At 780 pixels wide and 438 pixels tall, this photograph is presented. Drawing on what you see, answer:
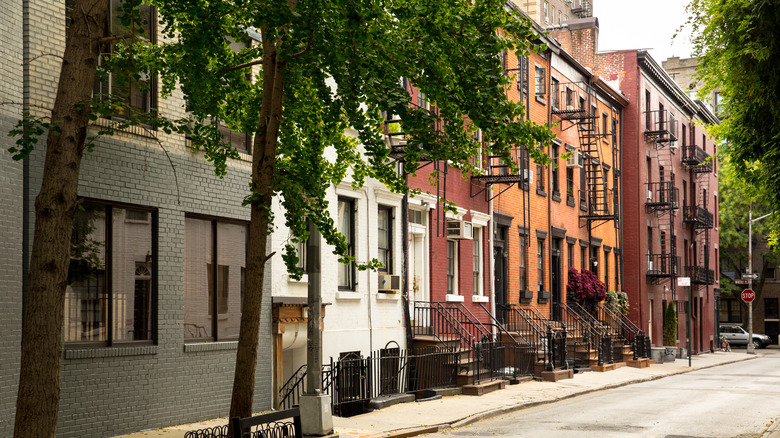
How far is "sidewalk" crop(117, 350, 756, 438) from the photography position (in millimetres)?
13867

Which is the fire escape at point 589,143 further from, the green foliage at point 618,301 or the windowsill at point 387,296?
the windowsill at point 387,296

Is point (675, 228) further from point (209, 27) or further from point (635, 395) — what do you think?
point (209, 27)

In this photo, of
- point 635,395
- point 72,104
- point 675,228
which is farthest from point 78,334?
point 675,228

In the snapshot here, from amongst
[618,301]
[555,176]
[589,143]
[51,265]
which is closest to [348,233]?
[51,265]

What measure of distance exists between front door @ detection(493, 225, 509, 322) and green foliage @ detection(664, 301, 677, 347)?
16738mm

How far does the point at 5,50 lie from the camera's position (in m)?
11.4

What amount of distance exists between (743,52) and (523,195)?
16219mm

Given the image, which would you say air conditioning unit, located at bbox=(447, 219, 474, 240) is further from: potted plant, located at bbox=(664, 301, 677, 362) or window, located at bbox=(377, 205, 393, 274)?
potted plant, located at bbox=(664, 301, 677, 362)

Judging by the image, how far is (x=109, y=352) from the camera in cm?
1281

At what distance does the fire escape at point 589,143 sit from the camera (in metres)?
32.7

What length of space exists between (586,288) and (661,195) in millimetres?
10991

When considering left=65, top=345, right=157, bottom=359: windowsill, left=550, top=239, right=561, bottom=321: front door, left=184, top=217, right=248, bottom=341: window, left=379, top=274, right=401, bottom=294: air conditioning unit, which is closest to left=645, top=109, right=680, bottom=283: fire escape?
left=550, top=239, right=561, bottom=321: front door


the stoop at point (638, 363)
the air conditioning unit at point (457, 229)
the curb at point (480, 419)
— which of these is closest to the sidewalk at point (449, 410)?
the curb at point (480, 419)

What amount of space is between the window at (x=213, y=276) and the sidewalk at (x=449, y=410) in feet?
5.37
